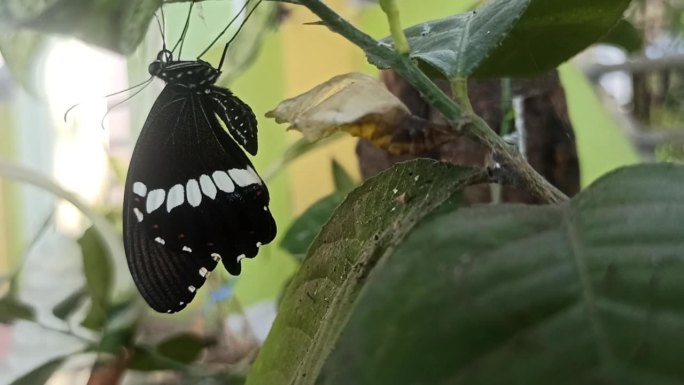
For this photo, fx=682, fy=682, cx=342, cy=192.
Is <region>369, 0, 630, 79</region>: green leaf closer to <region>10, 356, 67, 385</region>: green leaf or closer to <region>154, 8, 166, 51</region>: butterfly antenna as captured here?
<region>154, 8, 166, 51</region>: butterfly antenna

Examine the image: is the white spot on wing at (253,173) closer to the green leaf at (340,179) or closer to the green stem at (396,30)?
the green stem at (396,30)

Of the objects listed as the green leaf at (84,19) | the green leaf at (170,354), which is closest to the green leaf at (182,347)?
the green leaf at (170,354)

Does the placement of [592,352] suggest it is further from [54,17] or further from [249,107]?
[54,17]

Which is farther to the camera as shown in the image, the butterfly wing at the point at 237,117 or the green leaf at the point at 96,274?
the green leaf at the point at 96,274

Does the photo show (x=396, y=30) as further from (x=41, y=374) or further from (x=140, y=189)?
(x=41, y=374)

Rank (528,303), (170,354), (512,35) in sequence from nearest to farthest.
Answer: (528,303) < (512,35) < (170,354)

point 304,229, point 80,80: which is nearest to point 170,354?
point 304,229
